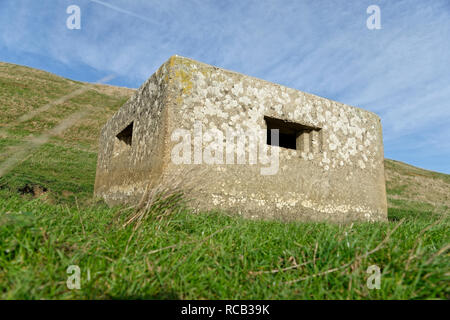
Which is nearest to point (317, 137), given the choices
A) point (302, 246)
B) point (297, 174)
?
point (297, 174)

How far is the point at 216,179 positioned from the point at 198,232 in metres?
1.27

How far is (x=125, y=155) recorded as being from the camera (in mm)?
5117

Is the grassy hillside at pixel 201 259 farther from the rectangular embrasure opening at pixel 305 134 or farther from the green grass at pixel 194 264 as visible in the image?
the rectangular embrasure opening at pixel 305 134

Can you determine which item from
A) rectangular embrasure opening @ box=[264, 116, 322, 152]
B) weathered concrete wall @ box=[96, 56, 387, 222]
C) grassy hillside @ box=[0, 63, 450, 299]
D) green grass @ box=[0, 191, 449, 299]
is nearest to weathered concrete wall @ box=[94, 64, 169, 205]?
weathered concrete wall @ box=[96, 56, 387, 222]

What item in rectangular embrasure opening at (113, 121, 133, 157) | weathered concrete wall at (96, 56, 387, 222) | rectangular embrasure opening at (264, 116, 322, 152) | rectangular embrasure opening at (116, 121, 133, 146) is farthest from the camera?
rectangular embrasure opening at (113, 121, 133, 157)

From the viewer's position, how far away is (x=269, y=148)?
4285mm

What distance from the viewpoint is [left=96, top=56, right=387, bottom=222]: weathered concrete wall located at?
149 inches

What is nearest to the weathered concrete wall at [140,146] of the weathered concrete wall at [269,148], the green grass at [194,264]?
the weathered concrete wall at [269,148]

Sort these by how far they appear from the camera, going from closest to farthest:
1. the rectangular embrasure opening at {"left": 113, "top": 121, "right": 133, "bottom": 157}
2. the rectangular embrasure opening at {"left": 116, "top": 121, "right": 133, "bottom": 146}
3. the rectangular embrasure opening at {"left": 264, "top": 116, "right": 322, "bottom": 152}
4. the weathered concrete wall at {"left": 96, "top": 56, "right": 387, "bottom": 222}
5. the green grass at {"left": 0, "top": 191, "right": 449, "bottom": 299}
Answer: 1. the green grass at {"left": 0, "top": 191, "right": 449, "bottom": 299}
2. the weathered concrete wall at {"left": 96, "top": 56, "right": 387, "bottom": 222}
3. the rectangular embrasure opening at {"left": 264, "top": 116, "right": 322, "bottom": 152}
4. the rectangular embrasure opening at {"left": 116, "top": 121, "right": 133, "bottom": 146}
5. the rectangular embrasure opening at {"left": 113, "top": 121, "right": 133, "bottom": 157}

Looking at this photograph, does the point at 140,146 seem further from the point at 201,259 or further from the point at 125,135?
the point at 201,259

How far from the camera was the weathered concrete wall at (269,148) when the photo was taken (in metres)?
3.79

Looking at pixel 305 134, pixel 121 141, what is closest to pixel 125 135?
pixel 121 141

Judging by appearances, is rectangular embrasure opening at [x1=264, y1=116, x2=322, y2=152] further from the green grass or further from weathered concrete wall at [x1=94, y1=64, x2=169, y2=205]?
the green grass

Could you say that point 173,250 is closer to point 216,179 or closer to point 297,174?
point 216,179
